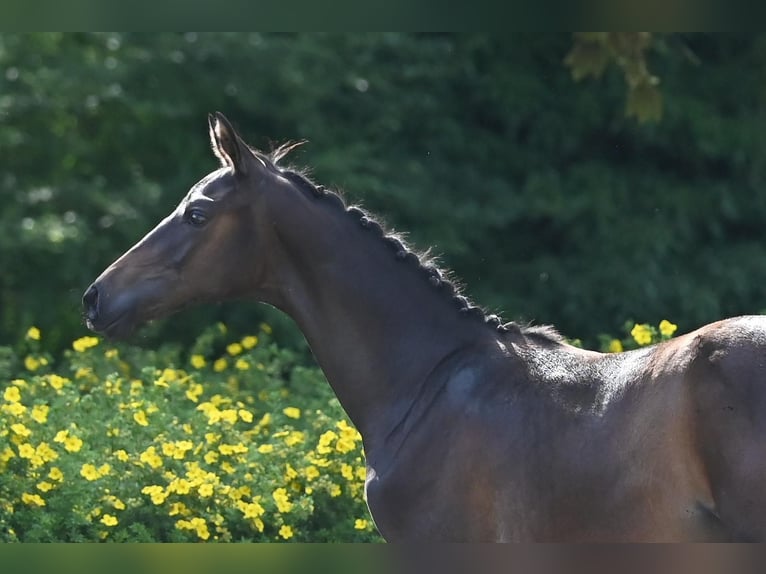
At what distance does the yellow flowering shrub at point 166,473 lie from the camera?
224 inches

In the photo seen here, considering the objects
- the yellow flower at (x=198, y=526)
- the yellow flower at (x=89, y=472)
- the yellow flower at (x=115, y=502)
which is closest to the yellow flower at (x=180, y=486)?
the yellow flower at (x=198, y=526)

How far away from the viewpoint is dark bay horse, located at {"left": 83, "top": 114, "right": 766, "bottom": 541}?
12.3ft

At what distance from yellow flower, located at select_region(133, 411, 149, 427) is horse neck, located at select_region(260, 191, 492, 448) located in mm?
1840

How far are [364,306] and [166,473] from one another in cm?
182

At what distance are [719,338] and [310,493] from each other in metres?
2.62

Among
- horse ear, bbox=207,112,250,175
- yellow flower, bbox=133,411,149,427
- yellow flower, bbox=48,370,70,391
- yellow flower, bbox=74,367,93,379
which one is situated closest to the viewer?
horse ear, bbox=207,112,250,175

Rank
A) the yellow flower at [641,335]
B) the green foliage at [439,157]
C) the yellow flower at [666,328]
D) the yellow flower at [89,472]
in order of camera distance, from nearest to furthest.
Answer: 1. the yellow flower at [89,472]
2. the yellow flower at [666,328]
3. the yellow flower at [641,335]
4. the green foliage at [439,157]

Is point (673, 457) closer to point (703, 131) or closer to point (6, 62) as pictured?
point (703, 131)

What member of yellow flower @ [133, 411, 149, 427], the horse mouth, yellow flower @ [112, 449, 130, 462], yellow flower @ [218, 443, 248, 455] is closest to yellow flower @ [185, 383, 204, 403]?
yellow flower @ [133, 411, 149, 427]

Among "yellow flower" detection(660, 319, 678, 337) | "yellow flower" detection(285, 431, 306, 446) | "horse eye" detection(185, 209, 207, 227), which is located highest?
"horse eye" detection(185, 209, 207, 227)

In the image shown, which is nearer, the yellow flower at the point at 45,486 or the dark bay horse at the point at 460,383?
the dark bay horse at the point at 460,383

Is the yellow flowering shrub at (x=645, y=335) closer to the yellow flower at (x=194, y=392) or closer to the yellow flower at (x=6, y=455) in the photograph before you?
the yellow flower at (x=194, y=392)

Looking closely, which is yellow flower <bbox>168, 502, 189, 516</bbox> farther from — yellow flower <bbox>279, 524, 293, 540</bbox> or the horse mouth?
the horse mouth

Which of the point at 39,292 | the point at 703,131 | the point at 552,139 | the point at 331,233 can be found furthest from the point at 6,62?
the point at 331,233
